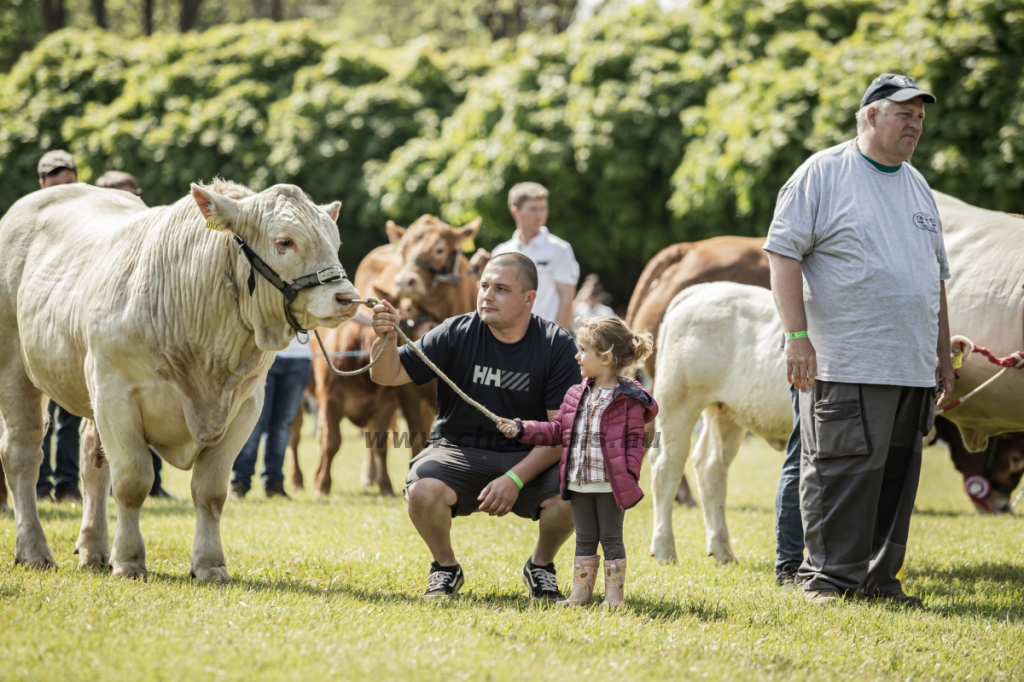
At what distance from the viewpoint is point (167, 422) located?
5.13 m

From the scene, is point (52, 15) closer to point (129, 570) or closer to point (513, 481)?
point (129, 570)

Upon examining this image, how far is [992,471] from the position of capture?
401 inches

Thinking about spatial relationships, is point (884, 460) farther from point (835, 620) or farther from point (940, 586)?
point (940, 586)

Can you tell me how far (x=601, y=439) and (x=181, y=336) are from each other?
2065 mm

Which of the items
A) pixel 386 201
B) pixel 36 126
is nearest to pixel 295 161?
pixel 386 201

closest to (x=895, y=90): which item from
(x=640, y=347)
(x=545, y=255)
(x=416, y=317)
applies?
(x=640, y=347)

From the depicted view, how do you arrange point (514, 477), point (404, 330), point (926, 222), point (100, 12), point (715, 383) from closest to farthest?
point (514, 477) < point (926, 222) < point (715, 383) < point (404, 330) < point (100, 12)

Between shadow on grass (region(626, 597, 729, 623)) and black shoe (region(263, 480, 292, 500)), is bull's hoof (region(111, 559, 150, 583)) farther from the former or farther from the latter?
black shoe (region(263, 480, 292, 500))

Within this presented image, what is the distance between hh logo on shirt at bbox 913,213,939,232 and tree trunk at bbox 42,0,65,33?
28.8 metres

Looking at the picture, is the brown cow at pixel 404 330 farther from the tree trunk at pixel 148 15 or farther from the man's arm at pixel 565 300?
the tree trunk at pixel 148 15

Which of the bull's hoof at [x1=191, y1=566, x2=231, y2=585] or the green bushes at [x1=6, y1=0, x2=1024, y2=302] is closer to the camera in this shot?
the bull's hoof at [x1=191, y1=566, x2=231, y2=585]

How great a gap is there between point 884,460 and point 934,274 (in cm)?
96

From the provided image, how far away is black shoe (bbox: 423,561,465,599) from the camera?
16.6 ft

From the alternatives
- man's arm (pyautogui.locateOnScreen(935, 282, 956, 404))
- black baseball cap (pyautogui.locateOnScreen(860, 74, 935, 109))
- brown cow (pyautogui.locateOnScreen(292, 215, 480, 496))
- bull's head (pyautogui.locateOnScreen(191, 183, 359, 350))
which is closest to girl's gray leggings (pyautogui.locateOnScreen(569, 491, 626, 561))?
bull's head (pyautogui.locateOnScreen(191, 183, 359, 350))
